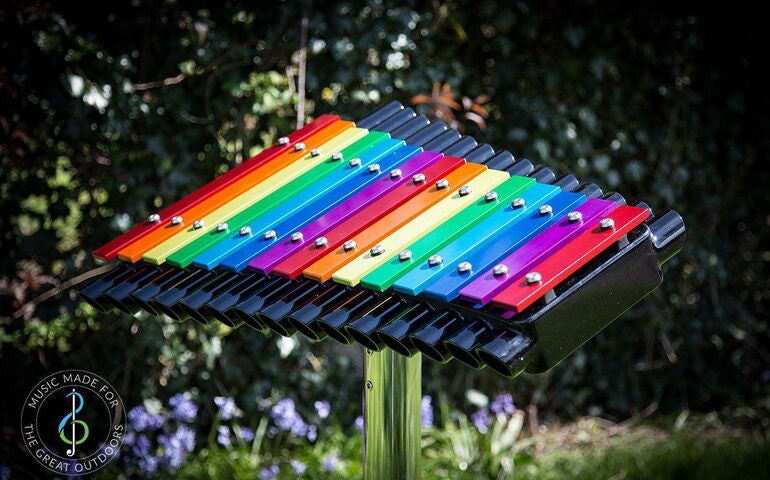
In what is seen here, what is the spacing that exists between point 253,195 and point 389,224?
511 millimetres

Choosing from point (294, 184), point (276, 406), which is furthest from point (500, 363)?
point (276, 406)

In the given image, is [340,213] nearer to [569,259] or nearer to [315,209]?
[315,209]

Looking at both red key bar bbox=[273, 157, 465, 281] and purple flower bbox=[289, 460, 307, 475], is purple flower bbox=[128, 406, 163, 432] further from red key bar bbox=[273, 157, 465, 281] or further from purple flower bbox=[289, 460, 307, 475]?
red key bar bbox=[273, 157, 465, 281]

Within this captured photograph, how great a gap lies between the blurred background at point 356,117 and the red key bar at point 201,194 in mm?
783

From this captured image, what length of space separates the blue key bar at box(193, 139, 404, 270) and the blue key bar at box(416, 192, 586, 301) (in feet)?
1.78

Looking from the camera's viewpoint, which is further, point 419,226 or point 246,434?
point 246,434

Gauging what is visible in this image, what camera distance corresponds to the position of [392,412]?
271 cm

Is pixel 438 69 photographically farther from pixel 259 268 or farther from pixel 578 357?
pixel 259 268

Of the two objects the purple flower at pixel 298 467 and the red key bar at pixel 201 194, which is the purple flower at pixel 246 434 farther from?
the red key bar at pixel 201 194

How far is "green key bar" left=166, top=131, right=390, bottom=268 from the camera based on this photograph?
2.68 metres

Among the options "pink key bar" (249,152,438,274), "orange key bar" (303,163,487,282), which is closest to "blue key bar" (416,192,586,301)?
"orange key bar" (303,163,487,282)

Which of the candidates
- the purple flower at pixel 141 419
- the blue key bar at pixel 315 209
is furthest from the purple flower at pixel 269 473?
the blue key bar at pixel 315 209

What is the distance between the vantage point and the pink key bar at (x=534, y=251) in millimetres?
2240

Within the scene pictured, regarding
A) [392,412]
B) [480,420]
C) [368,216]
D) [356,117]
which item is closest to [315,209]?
[368,216]
